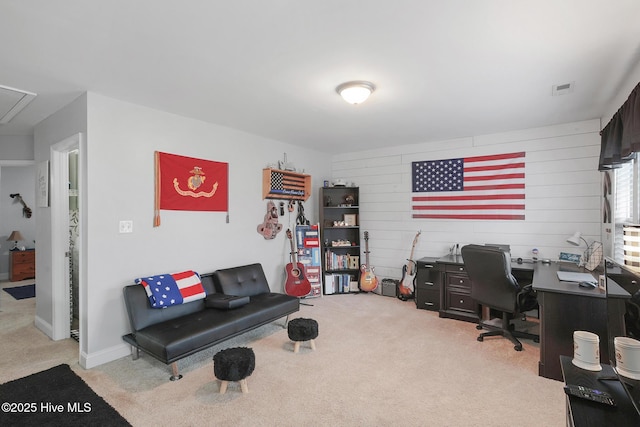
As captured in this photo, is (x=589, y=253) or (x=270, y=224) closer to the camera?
(x=589, y=253)

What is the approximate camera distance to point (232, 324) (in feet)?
9.77

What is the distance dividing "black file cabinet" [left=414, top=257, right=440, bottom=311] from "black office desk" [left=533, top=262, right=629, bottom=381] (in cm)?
169

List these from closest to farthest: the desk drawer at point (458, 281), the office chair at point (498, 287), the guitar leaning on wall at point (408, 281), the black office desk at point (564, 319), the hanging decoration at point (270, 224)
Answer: the black office desk at point (564, 319)
the office chair at point (498, 287)
the desk drawer at point (458, 281)
the hanging decoration at point (270, 224)
the guitar leaning on wall at point (408, 281)

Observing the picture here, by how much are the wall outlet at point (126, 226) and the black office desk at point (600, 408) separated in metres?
3.51

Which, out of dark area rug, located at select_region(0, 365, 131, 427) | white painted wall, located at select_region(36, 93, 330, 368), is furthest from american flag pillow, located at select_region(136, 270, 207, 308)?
dark area rug, located at select_region(0, 365, 131, 427)

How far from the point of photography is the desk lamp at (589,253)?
345 centimetres

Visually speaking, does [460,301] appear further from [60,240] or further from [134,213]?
[60,240]

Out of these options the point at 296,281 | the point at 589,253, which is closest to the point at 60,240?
the point at 296,281

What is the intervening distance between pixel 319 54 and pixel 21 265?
8022 millimetres

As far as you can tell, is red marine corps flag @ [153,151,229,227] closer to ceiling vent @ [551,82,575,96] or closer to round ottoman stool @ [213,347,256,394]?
round ottoman stool @ [213,347,256,394]

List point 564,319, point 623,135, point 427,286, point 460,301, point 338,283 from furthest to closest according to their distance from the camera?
point 338,283 → point 427,286 → point 460,301 → point 564,319 → point 623,135

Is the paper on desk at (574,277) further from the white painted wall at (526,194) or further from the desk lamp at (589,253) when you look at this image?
the white painted wall at (526,194)

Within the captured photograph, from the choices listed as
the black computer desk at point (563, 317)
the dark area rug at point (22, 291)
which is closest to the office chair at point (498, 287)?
the black computer desk at point (563, 317)

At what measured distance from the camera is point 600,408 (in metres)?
1.22
